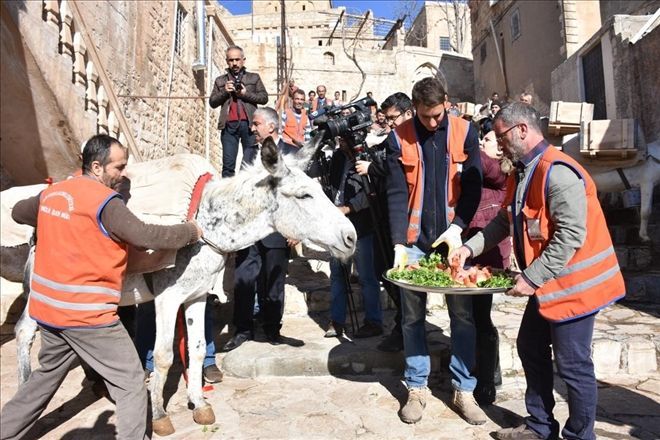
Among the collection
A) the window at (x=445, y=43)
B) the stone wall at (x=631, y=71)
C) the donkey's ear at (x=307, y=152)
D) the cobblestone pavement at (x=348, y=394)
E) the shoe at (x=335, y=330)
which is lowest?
the cobblestone pavement at (x=348, y=394)

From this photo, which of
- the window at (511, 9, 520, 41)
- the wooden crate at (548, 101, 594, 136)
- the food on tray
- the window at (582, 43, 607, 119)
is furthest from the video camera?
the window at (511, 9, 520, 41)

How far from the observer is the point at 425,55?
95.3 feet

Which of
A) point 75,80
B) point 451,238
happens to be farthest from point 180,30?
point 451,238

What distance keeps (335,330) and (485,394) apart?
1742 millimetres

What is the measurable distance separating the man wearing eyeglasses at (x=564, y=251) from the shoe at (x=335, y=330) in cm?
249

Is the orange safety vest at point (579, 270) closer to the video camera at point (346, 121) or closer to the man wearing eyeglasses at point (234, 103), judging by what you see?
the video camera at point (346, 121)

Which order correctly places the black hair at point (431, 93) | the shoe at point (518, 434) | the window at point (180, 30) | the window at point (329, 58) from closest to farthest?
1. the shoe at point (518, 434)
2. the black hair at point (431, 93)
3. the window at point (180, 30)
4. the window at point (329, 58)

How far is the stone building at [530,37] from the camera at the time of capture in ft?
48.3

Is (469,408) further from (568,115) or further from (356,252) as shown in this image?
→ (568,115)

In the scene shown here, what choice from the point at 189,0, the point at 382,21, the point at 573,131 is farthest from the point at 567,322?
the point at 382,21

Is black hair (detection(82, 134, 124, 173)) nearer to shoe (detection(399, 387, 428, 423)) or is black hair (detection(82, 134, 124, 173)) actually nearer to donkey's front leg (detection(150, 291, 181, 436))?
donkey's front leg (detection(150, 291, 181, 436))

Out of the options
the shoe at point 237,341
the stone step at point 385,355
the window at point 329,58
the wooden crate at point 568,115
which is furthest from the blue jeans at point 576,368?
the window at point 329,58

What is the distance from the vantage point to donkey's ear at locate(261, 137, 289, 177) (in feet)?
9.99

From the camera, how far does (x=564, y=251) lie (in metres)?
2.29
